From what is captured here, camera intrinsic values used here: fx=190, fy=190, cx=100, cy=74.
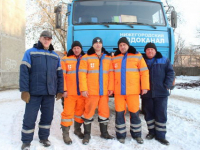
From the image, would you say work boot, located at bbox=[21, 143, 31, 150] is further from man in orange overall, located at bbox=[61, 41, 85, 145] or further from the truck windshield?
the truck windshield

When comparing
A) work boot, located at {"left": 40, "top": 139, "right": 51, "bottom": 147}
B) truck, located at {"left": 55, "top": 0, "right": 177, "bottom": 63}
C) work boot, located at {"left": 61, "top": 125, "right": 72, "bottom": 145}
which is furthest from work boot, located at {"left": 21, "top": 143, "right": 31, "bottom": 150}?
truck, located at {"left": 55, "top": 0, "right": 177, "bottom": 63}

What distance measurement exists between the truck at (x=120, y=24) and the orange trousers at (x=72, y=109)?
4.30 ft

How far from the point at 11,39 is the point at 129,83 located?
997 cm

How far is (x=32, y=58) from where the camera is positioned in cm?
303

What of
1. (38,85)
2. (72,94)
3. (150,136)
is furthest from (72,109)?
(150,136)

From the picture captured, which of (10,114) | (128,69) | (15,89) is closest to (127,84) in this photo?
(128,69)

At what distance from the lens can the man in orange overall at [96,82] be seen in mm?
3416

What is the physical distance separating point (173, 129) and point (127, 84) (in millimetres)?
1782

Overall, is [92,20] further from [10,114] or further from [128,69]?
[10,114]

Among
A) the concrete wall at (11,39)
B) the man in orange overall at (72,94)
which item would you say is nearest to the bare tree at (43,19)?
the concrete wall at (11,39)

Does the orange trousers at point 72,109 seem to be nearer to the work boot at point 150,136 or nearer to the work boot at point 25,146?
the work boot at point 25,146

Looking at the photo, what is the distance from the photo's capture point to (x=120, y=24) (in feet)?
15.3

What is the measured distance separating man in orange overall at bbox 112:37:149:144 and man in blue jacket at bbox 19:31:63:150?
1.15 m

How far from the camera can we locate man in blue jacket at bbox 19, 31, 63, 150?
295 centimetres
